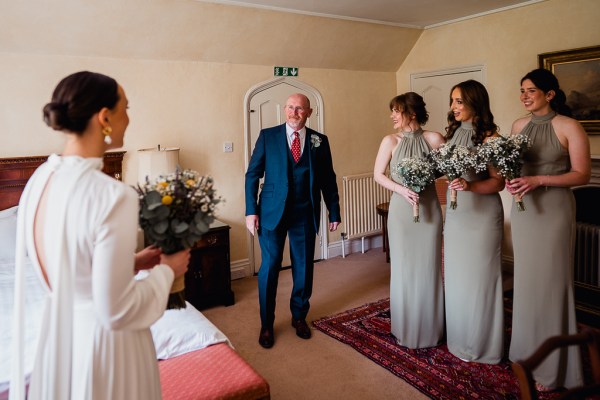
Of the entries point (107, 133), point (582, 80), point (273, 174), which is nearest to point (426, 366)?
point (273, 174)

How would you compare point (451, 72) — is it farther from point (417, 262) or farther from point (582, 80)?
point (417, 262)

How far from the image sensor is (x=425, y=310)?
3.40 meters

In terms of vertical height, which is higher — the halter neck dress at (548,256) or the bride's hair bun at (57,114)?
the bride's hair bun at (57,114)

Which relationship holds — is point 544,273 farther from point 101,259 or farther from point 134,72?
point 134,72

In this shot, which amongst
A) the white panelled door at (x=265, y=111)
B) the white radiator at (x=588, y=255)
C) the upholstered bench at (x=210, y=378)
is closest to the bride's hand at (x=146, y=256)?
the upholstered bench at (x=210, y=378)

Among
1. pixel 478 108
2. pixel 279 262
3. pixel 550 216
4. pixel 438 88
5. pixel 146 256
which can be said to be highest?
pixel 438 88

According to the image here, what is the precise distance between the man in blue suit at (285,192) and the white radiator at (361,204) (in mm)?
2376

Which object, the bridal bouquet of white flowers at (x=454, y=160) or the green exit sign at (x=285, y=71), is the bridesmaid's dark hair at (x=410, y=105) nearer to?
the bridal bouquet of white flowers at (x=454, y=160)

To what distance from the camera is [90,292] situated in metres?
1.41

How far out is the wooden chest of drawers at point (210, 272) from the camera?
4.29 metres

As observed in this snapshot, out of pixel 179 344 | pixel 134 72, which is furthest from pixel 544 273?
pixel 134 72

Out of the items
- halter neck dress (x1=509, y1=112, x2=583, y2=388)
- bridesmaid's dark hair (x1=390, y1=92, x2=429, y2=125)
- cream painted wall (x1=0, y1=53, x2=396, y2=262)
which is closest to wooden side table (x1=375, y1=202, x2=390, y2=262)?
cream painted wall (x1=0, y1=53, x2=396, y2=262)

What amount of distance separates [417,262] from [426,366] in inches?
27.2

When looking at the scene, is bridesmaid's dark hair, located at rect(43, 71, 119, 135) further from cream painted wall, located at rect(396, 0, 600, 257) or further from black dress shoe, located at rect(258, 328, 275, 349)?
cream painted wall, located at rect(396, 0, 600, 257)
